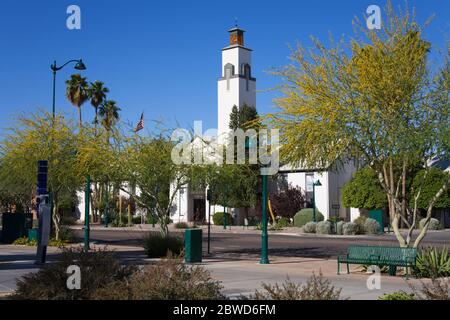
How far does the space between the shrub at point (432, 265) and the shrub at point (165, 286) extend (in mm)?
8380

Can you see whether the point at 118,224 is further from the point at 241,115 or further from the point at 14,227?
the point at 14,227

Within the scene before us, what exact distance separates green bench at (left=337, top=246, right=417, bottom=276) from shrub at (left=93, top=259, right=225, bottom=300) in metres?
7.91

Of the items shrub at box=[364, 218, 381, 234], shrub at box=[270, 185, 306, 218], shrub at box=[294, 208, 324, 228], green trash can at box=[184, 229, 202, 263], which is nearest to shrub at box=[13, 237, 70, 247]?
green trash can at box=[184, 229, 202, 263]

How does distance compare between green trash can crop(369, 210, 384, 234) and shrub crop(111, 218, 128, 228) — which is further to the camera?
shrub crop(111, 218, 128, 228)

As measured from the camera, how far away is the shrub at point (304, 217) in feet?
165

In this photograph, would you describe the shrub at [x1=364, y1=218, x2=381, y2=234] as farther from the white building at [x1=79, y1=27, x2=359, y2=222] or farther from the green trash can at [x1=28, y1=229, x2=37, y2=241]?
the green trash can at [x1=28, y1=229, x2=37, y2=241]

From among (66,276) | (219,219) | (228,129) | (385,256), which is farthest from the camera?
(228,129)

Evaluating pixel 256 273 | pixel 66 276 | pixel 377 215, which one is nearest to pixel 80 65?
pixel 256 273

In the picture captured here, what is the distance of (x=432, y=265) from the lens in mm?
14883

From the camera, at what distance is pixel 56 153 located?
87.7ft

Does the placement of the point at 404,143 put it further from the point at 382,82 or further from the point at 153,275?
the point at 153,275

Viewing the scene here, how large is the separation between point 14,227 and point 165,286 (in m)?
24.1

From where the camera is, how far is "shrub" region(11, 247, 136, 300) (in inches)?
338

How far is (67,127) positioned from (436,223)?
1216 inches
